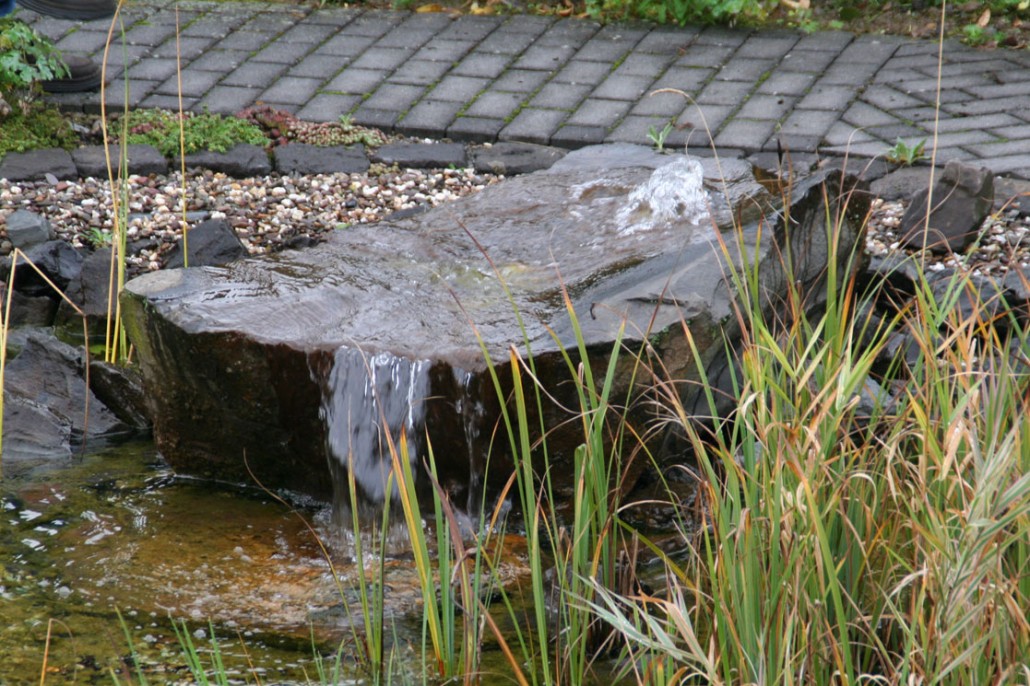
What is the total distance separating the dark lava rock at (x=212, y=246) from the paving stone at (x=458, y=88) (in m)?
1.92

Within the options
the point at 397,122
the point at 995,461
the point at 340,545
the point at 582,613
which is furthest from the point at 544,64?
the point at 995,461

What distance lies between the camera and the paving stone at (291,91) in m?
5.73

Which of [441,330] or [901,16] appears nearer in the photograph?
[441,330]

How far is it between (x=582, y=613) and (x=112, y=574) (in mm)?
1128

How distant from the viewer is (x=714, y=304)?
2848mm

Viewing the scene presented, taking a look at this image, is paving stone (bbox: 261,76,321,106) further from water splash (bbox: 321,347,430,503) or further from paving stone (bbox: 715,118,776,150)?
water splash (bbox: 321,347,430,503)

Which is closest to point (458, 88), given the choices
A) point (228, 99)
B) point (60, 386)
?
point (228, 99)

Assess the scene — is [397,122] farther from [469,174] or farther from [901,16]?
[901,16]

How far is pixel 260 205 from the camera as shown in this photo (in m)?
4.83

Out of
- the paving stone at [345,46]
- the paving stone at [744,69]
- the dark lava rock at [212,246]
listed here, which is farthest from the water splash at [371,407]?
the paving stone at [345,46]

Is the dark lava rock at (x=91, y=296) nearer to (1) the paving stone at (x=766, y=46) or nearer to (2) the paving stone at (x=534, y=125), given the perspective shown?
(2) the paving stone at (x=534, y=125)

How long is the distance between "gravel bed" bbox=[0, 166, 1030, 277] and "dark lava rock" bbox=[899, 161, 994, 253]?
3.1 inches

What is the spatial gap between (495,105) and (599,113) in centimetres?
51

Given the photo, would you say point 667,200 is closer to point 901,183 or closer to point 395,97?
point 901,183
